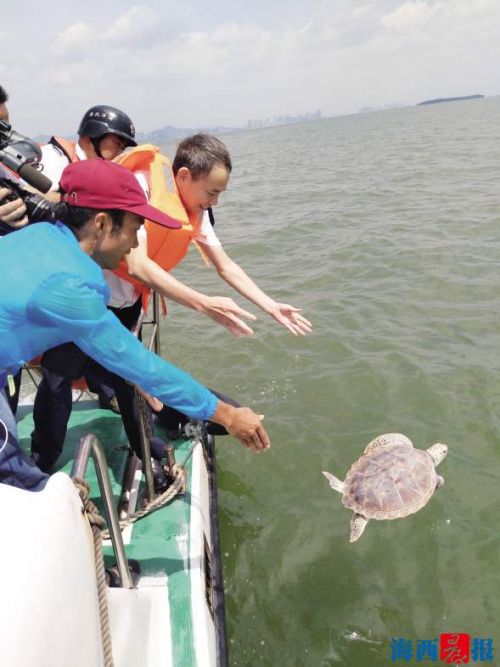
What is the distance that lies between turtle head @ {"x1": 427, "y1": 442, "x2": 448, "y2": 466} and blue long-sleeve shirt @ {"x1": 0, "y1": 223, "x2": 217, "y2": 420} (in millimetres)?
3049

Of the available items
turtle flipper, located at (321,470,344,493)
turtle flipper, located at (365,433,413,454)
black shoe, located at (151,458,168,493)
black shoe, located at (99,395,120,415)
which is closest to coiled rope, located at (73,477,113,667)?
black shoe, located at (151,458,168,493)

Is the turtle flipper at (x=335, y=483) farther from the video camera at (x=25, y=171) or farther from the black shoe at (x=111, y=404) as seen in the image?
the video camera at (x=25, y=171)

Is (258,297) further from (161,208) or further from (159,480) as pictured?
(159,480)

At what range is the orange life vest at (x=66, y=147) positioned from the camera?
12.4ft

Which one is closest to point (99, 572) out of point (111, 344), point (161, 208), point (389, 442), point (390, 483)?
point (111, 344)

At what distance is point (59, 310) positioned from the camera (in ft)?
6.34

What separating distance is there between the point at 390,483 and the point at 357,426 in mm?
956

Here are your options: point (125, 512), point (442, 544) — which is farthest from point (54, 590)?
point (442, 544)

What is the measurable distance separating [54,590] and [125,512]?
2.01 meters

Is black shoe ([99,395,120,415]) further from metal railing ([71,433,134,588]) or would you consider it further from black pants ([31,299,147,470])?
metal railing ([71,433,134,588])

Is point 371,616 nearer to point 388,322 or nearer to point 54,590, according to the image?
point 54,590

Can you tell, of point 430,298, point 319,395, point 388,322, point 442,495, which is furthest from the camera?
point 430,298

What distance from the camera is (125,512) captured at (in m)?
3.22

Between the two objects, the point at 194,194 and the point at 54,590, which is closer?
the point at 54,590
